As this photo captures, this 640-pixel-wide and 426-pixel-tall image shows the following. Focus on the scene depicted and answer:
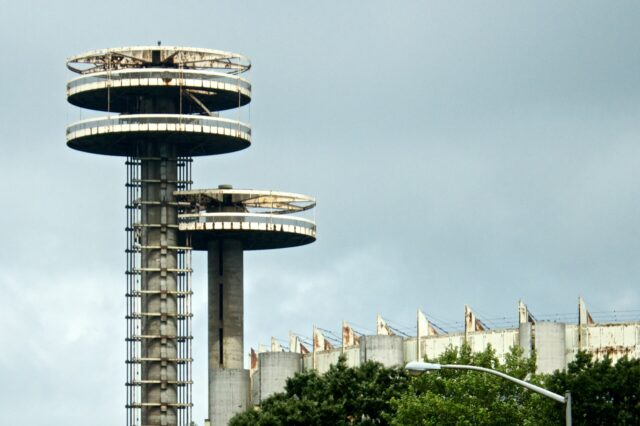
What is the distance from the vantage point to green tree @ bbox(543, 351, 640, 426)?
133m

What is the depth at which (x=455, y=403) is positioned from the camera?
483 feet

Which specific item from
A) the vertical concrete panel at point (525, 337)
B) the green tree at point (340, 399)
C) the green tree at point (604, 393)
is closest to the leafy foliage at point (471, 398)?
the green tree at point (604, 393)

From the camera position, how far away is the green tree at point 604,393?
133 m

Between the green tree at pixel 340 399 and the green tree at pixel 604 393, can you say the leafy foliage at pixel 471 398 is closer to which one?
the green tree at pixel 604 393

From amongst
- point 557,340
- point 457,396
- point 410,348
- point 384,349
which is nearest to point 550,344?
point 557,340

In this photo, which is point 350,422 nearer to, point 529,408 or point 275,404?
point 275,404

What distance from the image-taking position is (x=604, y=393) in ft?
440

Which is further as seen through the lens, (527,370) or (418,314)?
(418,314)

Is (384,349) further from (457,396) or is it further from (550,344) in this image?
(457,396)

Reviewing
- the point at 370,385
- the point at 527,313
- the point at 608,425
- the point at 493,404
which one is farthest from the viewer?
the point at 527,313

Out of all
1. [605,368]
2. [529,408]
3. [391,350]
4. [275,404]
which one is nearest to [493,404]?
[529,408]

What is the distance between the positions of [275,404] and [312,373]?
5.14m

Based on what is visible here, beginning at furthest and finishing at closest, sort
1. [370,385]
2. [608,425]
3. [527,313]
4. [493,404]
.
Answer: [527,313] → [370,385] → [493,404] → [608,425]

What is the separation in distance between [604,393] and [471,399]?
48.9 ft
